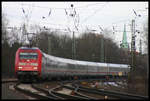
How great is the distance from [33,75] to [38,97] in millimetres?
10460

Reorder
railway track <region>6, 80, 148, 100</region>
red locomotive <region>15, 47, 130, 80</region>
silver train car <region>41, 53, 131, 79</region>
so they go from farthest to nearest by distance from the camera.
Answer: silver train car <region>41, 53, 131, 79</region> → red locomotive <region>15, 47, 130, 80</region> → railway track <region>6, 80, 148, 100</region>

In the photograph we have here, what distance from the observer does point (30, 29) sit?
4775cm

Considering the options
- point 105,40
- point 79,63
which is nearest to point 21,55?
point 79,63

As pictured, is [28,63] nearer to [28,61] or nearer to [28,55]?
[28,61]

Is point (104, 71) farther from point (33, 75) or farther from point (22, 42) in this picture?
point (33, 75)

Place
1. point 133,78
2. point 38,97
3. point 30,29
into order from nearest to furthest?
1. point 38,97
2. point 133,78
3. point 30,29

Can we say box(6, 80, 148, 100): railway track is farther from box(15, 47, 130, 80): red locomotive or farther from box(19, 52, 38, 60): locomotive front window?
box(19, 52, 38, 60): locomotive front window

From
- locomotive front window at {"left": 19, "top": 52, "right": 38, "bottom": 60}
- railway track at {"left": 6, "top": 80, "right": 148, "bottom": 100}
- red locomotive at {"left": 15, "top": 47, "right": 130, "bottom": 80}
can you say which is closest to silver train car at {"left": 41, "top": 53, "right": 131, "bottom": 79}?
red locomotive at {"left": 15, "top": 47, "right": 130, "bottom": 80}

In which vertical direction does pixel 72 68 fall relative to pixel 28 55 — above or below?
below

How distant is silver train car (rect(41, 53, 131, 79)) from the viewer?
1119 inches

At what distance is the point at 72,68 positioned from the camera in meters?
39.5

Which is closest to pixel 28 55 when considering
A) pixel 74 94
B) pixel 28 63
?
pixel 28 63

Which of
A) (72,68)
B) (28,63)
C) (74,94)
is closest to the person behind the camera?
(74,94)

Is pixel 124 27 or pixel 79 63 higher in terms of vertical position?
pixel 124 27
